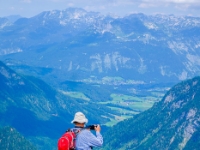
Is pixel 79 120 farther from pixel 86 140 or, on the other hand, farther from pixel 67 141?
pixel 67 141

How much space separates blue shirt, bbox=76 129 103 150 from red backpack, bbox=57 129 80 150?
18.0 inches

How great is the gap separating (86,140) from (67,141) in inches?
81.6

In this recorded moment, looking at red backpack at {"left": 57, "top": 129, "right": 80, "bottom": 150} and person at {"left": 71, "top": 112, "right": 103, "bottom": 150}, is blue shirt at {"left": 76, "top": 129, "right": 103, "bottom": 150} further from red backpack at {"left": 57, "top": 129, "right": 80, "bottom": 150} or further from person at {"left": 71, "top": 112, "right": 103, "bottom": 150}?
red backpack at {"left": 57, "top": 129, "right": 80, "bottom": 150}

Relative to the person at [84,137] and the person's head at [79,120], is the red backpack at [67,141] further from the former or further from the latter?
the person's head at [79,120]

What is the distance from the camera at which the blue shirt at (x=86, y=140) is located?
3425 centimetres

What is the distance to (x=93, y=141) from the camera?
34.8 meters

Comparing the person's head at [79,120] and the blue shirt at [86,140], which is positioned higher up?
the person's head at [79,120]

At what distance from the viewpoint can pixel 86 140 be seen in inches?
1353

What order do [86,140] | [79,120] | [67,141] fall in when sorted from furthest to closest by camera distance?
[79,120] → [86,140] → [67,141]

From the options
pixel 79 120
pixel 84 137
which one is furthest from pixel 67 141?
pixel 79 120

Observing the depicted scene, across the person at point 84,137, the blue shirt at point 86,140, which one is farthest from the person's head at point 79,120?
the blue shirt at point 86,140

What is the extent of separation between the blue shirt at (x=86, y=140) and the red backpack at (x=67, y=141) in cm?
46

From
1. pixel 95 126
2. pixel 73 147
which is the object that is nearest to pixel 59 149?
pixel 73 147

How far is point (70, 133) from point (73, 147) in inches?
42.5
